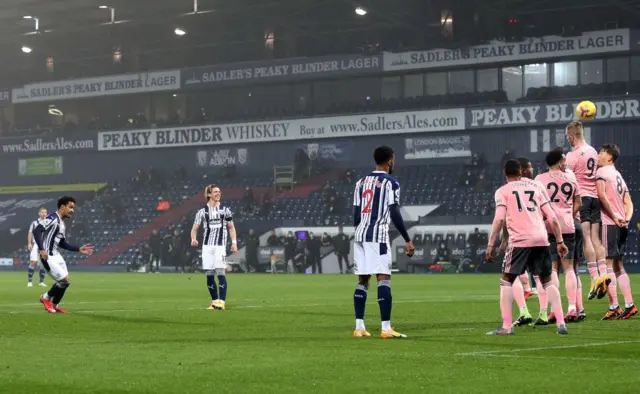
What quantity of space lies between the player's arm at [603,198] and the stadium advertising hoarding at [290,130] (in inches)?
1692

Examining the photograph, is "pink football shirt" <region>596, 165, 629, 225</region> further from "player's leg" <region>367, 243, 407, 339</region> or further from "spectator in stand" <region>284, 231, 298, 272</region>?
"spectator in stand" <region>284, 231, 298, 272</region>

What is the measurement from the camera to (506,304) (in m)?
14.1

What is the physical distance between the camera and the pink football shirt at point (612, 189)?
17.4 meters

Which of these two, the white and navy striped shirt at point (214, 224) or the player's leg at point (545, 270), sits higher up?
the white and navy striped shirt at point (214, 224)

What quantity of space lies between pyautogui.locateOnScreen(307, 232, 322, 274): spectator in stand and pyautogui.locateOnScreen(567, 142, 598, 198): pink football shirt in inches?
1480

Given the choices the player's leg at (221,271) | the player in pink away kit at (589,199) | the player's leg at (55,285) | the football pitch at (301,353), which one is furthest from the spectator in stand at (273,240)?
the player in pink away kit at (589,199)

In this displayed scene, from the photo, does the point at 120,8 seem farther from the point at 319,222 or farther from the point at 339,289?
the point at 339,289

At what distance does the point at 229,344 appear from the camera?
13266 millimetres

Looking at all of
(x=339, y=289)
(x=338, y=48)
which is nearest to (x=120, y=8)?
(x=338, y=48)

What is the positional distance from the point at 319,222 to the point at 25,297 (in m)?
31.7

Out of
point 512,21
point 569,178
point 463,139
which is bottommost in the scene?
point 569,178

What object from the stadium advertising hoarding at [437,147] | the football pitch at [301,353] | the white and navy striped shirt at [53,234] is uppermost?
the stadium advertising hoarding at [437,147]

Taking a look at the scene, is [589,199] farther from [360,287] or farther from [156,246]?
[156,246]

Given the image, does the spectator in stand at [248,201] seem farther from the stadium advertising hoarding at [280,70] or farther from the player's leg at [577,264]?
the player's leg at [577,264]
